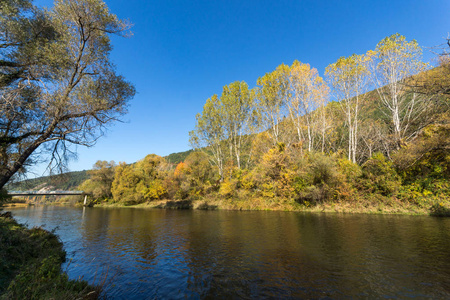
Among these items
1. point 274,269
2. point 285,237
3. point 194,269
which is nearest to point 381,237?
point 285,237

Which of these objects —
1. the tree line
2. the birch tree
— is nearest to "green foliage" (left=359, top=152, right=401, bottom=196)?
the tree line

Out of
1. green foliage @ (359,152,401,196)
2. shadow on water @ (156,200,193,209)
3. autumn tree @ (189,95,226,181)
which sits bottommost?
shadow on water @ (156,200,193,209)

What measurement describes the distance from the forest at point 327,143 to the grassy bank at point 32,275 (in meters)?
16.5

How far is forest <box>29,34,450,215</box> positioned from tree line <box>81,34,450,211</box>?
0.14 metres

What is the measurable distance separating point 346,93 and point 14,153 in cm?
3581

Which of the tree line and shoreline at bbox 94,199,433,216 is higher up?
the tree line

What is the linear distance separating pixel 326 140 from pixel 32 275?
41442 millimetres

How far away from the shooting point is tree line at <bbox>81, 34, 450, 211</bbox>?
22.4 metres

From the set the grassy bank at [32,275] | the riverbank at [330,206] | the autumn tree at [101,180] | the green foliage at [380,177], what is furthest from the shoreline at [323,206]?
the autumn tree at [101,180]

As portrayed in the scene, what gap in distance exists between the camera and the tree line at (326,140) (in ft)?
73.6

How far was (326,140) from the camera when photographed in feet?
123

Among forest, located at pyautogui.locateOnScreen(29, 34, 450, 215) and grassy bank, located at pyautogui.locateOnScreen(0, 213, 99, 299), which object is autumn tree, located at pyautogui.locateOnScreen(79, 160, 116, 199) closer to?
forest, located at pyautogui.locateOnScreen(29, 34, 450, 215)

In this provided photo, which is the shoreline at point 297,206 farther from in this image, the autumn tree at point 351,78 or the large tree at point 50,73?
the large tree at point 50,73

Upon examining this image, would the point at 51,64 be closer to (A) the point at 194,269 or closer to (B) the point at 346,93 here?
(A) the point at 194,269
